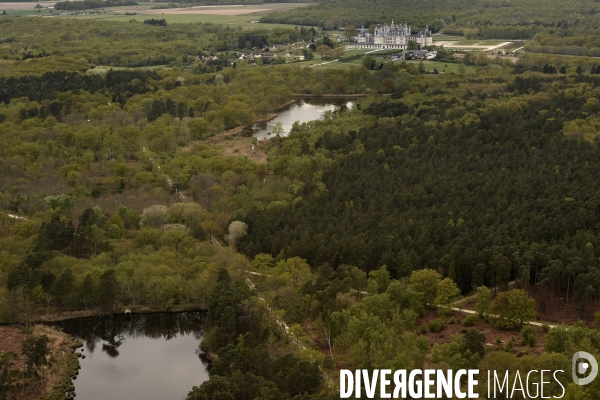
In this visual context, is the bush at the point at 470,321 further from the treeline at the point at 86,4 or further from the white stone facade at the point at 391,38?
the treeline at the point at 86,4

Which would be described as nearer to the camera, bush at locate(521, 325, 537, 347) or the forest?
bush at locate(521, 325, 537, 347)

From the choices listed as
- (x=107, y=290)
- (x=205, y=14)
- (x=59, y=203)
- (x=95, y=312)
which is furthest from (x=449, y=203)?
(x=205, y=14)

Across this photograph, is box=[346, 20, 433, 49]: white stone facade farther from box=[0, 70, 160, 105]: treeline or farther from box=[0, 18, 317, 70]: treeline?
box=[0, 70, 160, 105]: treeline

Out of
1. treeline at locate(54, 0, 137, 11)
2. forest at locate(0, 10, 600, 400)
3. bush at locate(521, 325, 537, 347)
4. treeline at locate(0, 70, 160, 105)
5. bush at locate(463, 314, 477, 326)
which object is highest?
treeline at locate(54, 0, 137, 11)

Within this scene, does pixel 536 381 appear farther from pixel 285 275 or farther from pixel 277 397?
pixel 285 275

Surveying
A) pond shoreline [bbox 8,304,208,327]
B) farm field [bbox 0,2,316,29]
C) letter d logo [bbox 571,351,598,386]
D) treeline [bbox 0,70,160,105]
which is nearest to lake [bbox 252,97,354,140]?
treeline [bbox 0,70,160,105]

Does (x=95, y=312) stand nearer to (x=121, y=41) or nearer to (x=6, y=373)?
(x=6, y=373)

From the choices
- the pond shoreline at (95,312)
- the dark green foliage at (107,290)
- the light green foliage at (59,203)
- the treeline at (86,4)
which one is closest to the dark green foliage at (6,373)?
the pond shoreline at (95,312)
